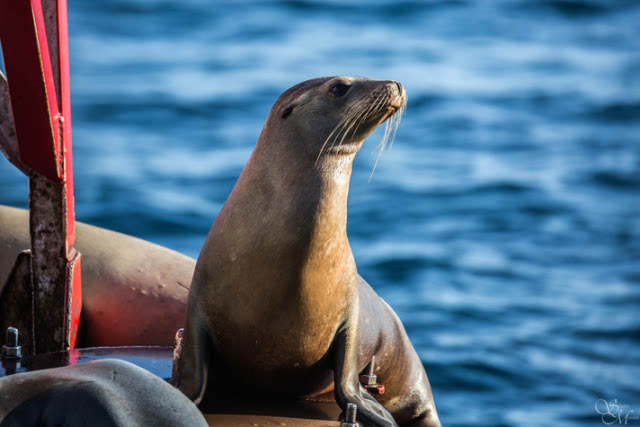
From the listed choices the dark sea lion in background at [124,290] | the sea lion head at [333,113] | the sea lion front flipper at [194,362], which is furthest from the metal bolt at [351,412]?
the dark sea lion in background at [124,290]

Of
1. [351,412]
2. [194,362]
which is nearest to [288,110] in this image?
[194,362]

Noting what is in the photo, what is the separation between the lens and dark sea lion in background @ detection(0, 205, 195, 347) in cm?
480

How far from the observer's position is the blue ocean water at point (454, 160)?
31.3 ft

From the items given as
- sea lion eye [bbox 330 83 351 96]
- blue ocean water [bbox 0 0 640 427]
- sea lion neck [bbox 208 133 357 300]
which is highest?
sea lion eye [bbox 330 83 351 96]

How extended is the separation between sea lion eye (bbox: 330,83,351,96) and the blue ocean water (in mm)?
5115

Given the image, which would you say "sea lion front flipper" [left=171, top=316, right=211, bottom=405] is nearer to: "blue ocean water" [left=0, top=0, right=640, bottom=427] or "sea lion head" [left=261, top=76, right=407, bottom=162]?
"sea lion head" [left=261, top=76, right=407, bottom=162]

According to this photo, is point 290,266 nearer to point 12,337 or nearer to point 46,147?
point 12,337

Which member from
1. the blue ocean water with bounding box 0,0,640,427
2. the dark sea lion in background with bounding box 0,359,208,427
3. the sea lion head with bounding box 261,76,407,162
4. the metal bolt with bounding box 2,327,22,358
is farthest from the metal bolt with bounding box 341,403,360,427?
the blue ocean water with bounding box 0,0,640,427

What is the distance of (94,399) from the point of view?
2.75 meters

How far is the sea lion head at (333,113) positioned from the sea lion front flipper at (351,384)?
704mm

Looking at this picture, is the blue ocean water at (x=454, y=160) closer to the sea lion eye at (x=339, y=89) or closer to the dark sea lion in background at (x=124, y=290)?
the dark sea lion in background at (x=124, y=290)

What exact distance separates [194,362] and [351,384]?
60 centimetres

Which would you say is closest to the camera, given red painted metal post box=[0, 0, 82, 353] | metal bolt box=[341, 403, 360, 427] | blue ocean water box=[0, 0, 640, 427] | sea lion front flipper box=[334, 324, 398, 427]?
metal bolt box=[341, 403, 360, 427]

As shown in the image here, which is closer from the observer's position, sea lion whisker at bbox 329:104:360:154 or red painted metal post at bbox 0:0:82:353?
sea lion whisker at bbox 329:104:360:154
